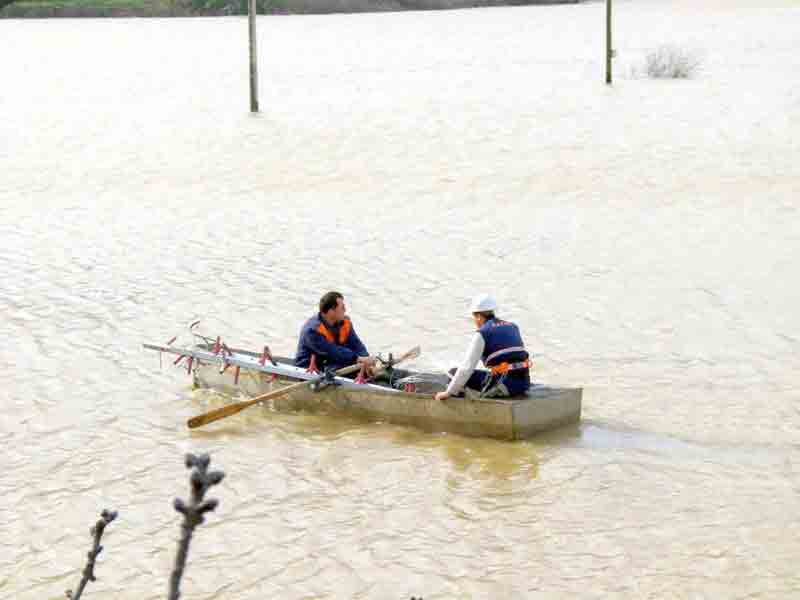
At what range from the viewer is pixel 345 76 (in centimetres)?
3288

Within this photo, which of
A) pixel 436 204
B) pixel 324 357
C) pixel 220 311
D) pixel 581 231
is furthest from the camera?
pixel 436 204

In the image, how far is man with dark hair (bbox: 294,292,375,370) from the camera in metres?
11.1

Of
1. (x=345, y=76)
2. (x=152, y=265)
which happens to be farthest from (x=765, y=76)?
(x=152, y=265)

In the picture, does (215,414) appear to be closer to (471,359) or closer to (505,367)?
(471,359)

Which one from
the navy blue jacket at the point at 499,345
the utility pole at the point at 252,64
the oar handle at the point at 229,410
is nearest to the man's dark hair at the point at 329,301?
the oar handle at the point at 229,410

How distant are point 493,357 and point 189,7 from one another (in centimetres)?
5067

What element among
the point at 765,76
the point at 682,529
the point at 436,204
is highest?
the point at 765,76

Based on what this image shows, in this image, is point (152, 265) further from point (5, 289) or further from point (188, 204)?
point (188, 204)

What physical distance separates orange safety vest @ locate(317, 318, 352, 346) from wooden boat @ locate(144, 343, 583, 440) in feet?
1.12

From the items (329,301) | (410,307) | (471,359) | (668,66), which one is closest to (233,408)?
(329,301)

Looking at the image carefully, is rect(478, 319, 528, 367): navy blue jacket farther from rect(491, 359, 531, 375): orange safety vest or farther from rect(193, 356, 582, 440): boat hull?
rect(193, 356, 582, 440): boat hull

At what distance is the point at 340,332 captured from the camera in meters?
11.3

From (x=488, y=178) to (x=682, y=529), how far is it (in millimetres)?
13952

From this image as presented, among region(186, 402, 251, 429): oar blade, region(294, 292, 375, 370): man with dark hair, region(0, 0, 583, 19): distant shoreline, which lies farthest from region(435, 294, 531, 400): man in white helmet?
region(0, 0, 583, 19): distant shoreline
